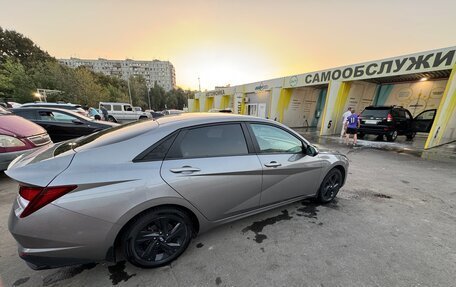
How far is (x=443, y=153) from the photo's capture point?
23.5 feet

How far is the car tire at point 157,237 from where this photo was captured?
177 cm

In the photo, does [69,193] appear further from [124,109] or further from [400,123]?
[124,109]

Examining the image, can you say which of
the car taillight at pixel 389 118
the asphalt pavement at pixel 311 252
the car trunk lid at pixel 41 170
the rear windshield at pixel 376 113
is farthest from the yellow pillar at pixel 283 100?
the car trunk lid at pixel 41 170

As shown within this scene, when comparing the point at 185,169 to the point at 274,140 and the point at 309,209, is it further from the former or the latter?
the point at 309,209

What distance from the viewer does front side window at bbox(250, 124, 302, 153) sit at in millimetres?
2508

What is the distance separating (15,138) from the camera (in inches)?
146

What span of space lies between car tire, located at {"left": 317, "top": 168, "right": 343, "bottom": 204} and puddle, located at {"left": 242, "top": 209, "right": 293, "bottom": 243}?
71 cm

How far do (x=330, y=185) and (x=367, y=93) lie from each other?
45.8 ft

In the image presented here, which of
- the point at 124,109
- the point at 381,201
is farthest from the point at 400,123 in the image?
the point at 124,109

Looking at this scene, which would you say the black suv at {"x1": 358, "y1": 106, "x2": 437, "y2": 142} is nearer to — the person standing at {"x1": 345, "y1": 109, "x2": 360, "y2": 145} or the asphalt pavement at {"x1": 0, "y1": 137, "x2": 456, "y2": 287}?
the person standing at {"x1": 345, "y1": 109, "x2": 360, "y2": 145}

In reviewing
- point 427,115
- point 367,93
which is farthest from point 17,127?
point 367,93

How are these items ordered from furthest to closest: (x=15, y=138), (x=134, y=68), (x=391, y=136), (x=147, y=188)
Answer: (x=134, y=68) → (x=391, y=136) → (x=15, y=138) → (x=147, y=188)

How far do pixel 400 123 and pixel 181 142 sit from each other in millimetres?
11959

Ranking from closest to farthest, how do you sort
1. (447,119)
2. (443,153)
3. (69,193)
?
(69,193) → (443,153) → (447,119)
